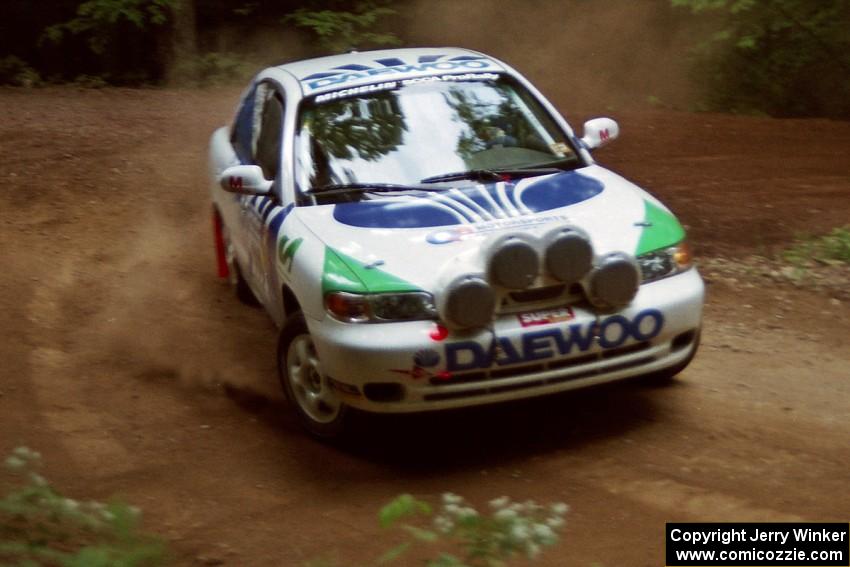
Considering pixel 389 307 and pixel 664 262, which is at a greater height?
pixel 664 262

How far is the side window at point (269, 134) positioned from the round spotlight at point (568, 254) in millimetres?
1966

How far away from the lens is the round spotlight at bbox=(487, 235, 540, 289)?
546 centimetres

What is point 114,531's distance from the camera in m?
3.45

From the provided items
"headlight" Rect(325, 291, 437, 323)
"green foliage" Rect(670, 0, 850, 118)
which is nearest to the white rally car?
"headlight" Rect(325, 291, 437, 323)

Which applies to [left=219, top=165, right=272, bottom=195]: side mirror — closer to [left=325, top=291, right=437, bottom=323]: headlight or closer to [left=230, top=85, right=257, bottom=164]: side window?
[left=230, top=85, right=257, bottom=164]: side window

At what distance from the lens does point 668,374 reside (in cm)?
657

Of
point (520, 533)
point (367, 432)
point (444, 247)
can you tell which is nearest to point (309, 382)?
point (367, 432)

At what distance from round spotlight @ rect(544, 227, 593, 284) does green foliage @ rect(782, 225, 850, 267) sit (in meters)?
3.78

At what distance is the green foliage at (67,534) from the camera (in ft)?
10.7

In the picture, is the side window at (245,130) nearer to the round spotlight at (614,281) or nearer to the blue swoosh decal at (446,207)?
the blue swoosh decal at (446,207)

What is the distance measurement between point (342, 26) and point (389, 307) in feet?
47.1

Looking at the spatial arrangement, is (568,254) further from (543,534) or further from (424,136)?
(543,534)

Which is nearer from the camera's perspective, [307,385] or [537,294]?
[537,294]

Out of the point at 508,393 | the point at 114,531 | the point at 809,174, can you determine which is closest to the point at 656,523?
the point at 508,393
